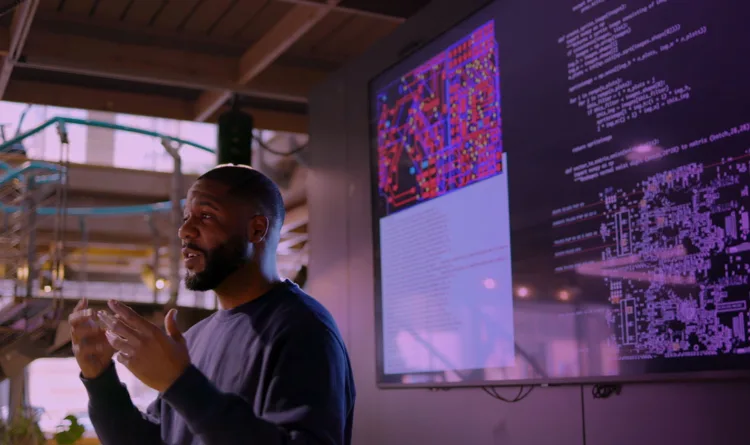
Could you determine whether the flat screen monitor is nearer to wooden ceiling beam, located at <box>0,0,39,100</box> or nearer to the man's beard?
the man's beard

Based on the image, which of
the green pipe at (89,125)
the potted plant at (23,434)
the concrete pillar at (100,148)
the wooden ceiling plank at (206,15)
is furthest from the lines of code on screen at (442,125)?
the concrete pillar at (100,148)

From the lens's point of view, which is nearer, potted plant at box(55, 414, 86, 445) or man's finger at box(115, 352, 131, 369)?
man's finger at box(115, 352, 131, 369)

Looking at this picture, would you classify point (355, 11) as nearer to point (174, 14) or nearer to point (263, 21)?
point (263, 21)

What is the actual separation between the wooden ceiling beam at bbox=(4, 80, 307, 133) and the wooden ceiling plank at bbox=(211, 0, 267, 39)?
2.77 feet

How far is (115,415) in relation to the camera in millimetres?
1730

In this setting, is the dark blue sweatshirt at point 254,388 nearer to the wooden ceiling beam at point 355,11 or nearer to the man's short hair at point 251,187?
the man's short hair at point 251,187

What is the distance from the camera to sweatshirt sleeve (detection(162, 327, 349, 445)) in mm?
1364

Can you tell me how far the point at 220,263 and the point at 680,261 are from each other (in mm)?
1211

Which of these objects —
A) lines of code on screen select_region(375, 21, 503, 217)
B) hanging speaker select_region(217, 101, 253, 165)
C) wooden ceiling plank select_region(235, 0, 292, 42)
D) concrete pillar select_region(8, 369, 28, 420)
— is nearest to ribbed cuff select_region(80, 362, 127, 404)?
lines of code on screen select_region(375, 21, 503, 217)

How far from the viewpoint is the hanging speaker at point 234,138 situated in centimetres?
491

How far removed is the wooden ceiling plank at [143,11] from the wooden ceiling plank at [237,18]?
0.33 metres

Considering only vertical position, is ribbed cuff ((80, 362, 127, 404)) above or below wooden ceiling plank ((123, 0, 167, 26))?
below

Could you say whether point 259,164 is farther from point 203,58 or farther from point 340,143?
point 340,143

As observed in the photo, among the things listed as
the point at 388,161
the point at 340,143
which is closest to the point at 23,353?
the point at 340,143
